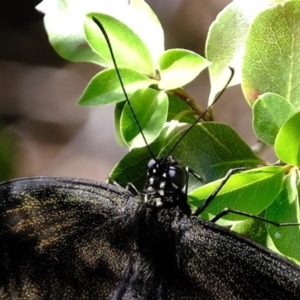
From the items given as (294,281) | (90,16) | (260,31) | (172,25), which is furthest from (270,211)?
(172,25)

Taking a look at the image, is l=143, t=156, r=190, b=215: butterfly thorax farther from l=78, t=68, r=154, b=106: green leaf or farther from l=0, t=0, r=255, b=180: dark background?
l=0, t=0, r=255, b=180: dark background

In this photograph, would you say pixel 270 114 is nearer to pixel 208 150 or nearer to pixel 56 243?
pixel 208 150

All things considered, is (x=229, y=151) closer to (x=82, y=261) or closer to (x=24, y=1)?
(x=82, y=261)

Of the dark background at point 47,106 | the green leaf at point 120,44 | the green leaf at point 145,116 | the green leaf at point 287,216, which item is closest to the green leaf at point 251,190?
the green leaf at point 287,216

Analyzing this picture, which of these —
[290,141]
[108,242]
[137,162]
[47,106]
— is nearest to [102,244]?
[108,242]

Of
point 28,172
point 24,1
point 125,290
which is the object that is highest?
point 24,1

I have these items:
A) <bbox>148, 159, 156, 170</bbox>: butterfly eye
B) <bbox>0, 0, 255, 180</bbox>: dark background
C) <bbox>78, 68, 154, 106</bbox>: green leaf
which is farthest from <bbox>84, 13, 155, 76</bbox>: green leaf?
<bbox>0, 0, 255, 180</bbox>: dark background

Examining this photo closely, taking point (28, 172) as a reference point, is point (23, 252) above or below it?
above

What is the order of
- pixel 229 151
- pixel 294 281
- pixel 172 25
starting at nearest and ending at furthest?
pixel 294 281 → pixel 229 151 → pixel 172 25
